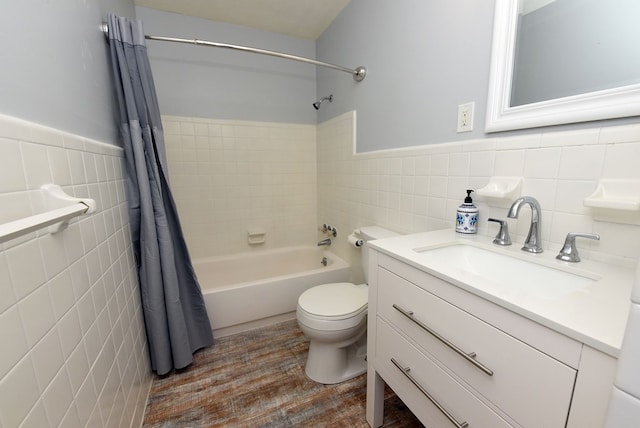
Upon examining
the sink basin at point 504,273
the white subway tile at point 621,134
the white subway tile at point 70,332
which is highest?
the white subway tile at point 621,134

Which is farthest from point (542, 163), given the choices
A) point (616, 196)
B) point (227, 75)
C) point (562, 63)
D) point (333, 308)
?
point (227, 75)

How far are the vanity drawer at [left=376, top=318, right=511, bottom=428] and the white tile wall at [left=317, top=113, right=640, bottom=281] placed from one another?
58cm

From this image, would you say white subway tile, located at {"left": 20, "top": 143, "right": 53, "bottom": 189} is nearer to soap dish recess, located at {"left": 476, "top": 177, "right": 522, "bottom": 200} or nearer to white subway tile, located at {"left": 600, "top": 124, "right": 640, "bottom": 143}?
soap dish recess, located at {"left": 476, "top": 177, "right": 522, "bottom": 200}

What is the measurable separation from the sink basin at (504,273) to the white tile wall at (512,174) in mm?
130

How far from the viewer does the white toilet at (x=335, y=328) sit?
4.24ft

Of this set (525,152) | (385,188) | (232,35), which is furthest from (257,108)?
(525,152)

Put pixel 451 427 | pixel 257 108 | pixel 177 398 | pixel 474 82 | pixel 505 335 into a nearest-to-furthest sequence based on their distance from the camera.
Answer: pixel 505 335 → pixel 451 427 → pixel 474 82 → pixel 177 398 → pixel 257 108

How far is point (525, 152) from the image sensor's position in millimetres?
921

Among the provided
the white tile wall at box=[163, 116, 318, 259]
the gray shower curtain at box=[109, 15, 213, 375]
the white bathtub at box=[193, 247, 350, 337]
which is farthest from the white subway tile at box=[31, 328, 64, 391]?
the white tile wall at box=[163, 116, 318, 259]

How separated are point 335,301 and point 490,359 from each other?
0.85 meters

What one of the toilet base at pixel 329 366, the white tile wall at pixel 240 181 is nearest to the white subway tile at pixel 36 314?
the toilet base at pixel 329 366

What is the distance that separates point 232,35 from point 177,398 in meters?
2.55

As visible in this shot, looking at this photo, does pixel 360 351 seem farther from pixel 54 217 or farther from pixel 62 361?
pixel 54 217

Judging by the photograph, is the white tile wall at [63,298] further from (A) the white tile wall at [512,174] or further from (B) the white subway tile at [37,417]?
(A) the white tile wall at [512,174]
